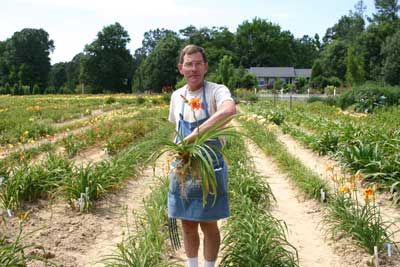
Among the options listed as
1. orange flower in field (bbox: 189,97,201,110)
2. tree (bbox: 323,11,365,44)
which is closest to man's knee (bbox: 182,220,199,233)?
orange flower in field (bbox: 189,97,201,110)

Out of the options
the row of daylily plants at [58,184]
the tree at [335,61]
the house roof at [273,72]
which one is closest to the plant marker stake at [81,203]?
the row of daylily plants at [58,184]

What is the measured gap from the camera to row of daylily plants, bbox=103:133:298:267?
10.3ft

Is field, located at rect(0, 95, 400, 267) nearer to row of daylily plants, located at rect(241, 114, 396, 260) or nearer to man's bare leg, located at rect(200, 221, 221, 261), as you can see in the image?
row of daylily plants, located at rect(241, 114, 396, 260)

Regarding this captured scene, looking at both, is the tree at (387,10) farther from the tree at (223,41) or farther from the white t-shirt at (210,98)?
the white t-shirt at (210,98)

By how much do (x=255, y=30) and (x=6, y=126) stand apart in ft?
224

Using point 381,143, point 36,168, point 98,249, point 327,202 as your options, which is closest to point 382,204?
point 327,202

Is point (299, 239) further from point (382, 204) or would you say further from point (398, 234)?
point (382, 204)

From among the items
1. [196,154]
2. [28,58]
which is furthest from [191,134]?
[28,58]

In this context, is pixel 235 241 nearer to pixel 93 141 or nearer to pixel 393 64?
pixel 93 141

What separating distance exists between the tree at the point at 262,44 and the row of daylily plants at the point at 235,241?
232 ft

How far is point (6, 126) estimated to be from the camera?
12.0 m

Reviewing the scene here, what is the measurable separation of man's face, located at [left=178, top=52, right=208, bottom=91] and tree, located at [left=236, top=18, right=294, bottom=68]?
236 feet

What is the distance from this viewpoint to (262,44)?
7588cm

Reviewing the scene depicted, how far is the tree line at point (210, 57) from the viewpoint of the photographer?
4856cm
